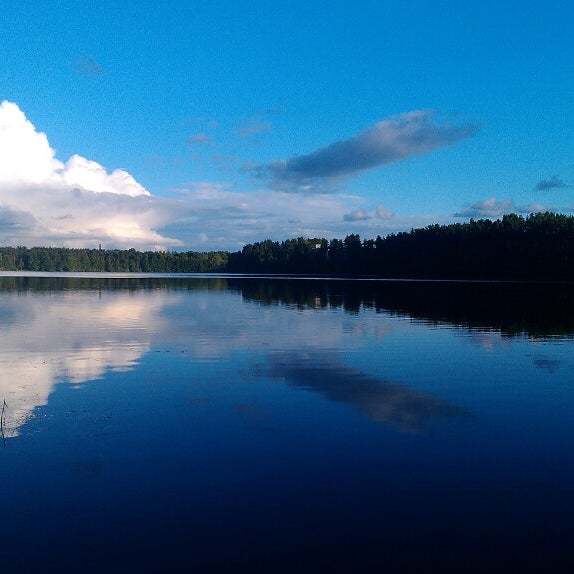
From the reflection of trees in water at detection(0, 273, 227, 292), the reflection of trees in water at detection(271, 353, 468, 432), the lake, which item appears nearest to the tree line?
the reflection of trees in water at detection(0, 273, 227, 292)

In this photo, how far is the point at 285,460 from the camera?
35.2ft

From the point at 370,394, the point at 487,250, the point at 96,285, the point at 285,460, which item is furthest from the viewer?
the point at 487,250

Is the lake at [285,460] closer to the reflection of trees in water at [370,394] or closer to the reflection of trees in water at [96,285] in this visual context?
the reflection of trees in water at [370,394]

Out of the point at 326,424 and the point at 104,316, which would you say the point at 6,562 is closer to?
the point at 326,424

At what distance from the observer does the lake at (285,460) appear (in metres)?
7.65

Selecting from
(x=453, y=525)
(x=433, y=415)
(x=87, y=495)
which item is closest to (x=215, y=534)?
(x=87, y=495)

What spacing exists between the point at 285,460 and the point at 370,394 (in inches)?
233

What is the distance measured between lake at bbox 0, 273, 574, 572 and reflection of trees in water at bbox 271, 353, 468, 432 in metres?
0.08

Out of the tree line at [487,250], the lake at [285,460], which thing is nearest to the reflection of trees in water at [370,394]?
the lake at [285,460]

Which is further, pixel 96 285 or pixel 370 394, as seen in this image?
pixel 96 285

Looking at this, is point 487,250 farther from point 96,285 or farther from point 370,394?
point 370,394

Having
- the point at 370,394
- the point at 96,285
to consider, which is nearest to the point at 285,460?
the point at 370,394

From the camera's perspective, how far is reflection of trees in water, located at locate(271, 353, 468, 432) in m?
13.8

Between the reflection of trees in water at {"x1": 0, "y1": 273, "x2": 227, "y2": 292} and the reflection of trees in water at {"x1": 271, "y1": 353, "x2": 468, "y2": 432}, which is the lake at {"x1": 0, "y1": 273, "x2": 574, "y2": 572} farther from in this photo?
the reflection of trees in water at {"x1": 0, "y1": 273, "x2": 227, "y2": 292}
